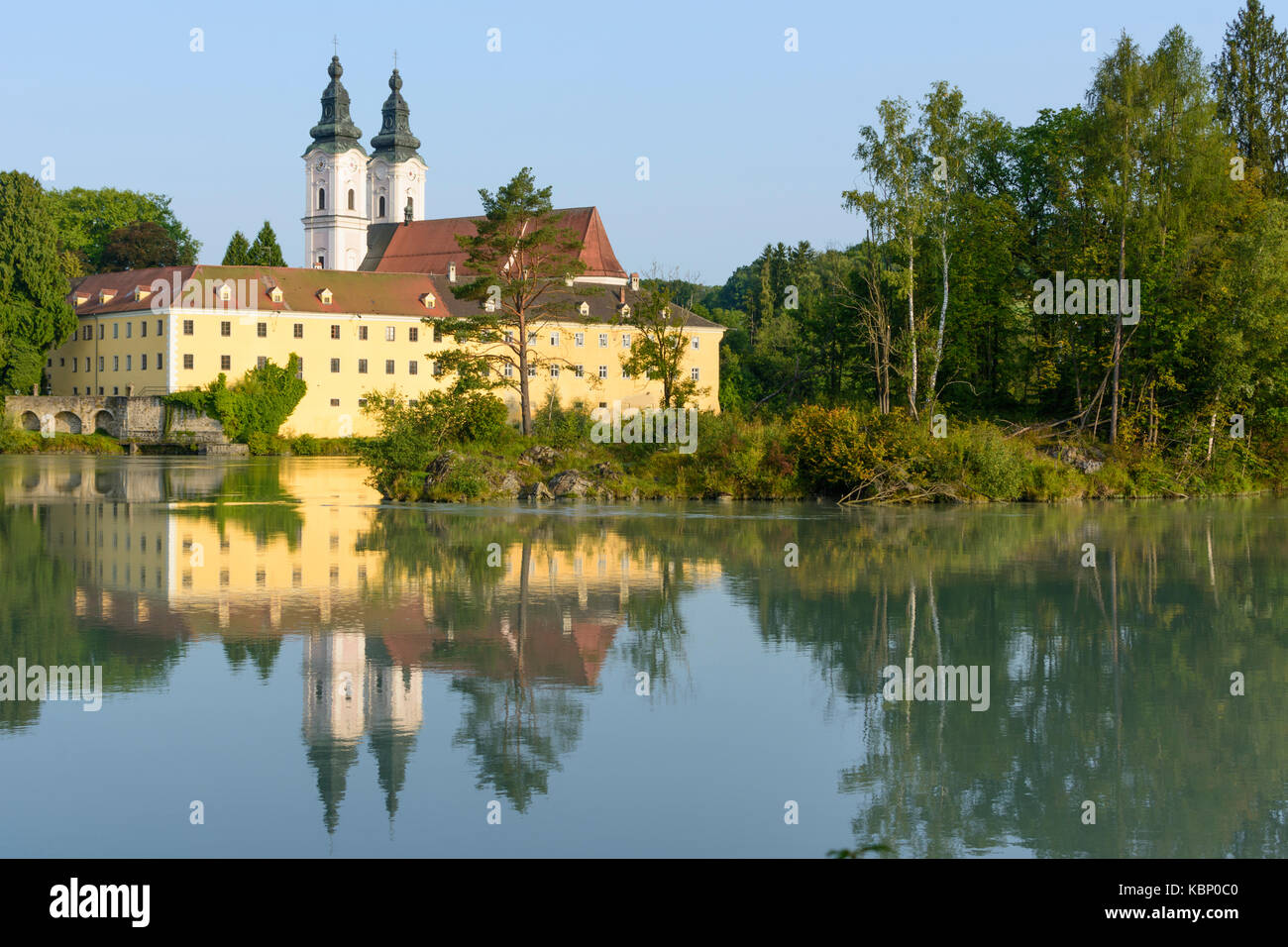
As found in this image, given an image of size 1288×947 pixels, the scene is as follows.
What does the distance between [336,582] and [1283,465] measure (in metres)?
37.3

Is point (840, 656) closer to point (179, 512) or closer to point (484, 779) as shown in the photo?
point (484, 779)

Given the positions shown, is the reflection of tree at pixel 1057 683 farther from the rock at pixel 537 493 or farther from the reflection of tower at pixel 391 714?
the rock at pixel 537 493

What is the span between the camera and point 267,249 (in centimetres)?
9950

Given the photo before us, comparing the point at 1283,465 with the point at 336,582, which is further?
the point at 1283,465

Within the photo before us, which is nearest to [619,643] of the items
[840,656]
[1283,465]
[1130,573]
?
[840,656]

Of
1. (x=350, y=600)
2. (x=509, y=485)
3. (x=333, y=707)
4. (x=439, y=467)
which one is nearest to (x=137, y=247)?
(x=439, y=467)

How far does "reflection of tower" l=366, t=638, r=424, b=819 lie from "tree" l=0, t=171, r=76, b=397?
70.6 m

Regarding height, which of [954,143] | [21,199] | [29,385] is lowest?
[29,385]

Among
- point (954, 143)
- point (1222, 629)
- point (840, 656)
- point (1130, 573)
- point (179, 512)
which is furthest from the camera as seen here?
point (954, 143)

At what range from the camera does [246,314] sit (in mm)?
81438

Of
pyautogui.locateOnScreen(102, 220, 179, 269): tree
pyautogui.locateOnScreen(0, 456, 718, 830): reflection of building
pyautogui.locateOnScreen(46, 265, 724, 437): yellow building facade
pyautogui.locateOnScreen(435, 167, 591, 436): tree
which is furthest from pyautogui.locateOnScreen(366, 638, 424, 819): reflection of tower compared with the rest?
pyautogui.locateOnScreen(102, 220, 179, 269): tree

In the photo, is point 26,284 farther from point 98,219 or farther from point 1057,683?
point 1057,683
